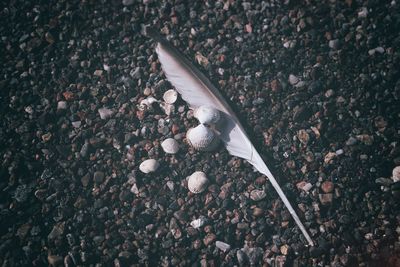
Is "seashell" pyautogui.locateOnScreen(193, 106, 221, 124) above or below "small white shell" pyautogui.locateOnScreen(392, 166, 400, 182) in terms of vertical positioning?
above

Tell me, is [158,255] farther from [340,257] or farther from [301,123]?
[301,123]

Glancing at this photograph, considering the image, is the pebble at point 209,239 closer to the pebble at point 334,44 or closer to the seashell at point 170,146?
the seashell at point 170,146

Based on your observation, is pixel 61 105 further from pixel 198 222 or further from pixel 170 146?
pixel 198 222

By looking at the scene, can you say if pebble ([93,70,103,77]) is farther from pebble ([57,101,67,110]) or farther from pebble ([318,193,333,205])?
pebble ([318,193,333,205])

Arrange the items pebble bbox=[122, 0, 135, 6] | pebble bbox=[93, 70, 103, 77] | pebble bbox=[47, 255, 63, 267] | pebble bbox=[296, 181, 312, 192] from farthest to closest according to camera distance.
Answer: pebble bbox=[122, 0, 135, 6] < pebble bbox=[93, 70, 103, 77] < pebble bbox=[296, 181, 312, 192] < pebble bbox=[47, 255, 63, 267]

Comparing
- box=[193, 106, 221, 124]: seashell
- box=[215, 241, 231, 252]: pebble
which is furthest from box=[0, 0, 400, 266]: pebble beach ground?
box=[193, 106, 221, 124]: seashell
